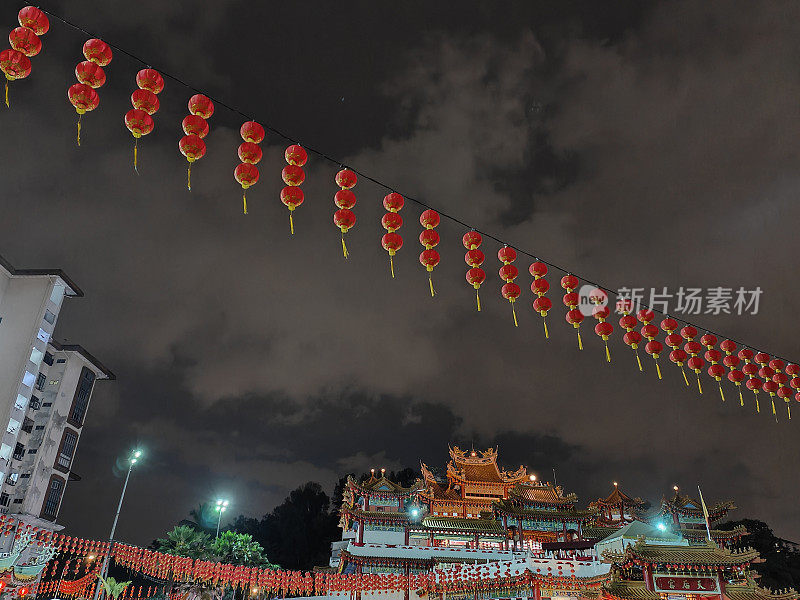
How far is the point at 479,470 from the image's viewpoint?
3725 centimetres

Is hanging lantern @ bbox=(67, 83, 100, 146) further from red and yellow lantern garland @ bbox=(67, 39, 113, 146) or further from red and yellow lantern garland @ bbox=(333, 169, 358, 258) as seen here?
red and yellow lantern garland @ bbox=(333, 169, 358, 258)

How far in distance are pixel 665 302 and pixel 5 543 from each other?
3705 centimetres

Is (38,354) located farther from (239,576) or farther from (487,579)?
(487,579)

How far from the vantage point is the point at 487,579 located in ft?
65.7

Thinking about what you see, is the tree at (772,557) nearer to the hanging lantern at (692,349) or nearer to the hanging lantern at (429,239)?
the hanging lantern at (692,349)

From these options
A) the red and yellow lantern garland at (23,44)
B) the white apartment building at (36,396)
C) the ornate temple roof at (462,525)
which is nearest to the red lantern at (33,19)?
the red and yellow lantern garland at (23,44)

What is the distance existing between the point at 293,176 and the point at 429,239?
264 cm

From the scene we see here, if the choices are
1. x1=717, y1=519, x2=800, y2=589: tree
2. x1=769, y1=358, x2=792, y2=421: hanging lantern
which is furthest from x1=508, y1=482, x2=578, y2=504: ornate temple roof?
x1=769, y1=358, x2=792, y2=421: hanging lantern

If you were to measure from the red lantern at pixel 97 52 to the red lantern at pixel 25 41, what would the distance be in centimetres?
62

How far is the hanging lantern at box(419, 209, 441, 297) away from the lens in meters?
9.44

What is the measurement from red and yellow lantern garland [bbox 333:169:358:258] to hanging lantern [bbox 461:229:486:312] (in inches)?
86.5

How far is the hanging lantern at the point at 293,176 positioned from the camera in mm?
8414

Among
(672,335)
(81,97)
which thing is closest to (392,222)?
(81,97)

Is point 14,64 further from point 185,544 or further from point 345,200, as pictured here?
point 185,544
